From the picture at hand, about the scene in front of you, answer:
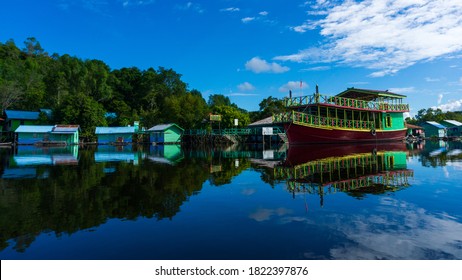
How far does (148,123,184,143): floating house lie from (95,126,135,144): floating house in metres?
3.72

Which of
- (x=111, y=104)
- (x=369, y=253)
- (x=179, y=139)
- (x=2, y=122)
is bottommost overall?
(x=369, y=253)

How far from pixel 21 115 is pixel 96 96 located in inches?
575

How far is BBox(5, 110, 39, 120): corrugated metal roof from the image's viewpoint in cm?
4600

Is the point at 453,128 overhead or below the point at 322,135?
overhead

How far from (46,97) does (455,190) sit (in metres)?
64.9

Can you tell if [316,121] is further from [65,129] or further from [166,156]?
[65,129]

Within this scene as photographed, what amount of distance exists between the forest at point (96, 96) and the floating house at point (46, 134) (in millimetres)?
2683

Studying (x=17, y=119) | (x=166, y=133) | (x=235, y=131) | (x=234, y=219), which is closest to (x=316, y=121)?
(x=235, y=131)

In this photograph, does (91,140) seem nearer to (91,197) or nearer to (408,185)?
(91,197)

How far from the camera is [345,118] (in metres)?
30.3

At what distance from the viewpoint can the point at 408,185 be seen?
29.1 ft

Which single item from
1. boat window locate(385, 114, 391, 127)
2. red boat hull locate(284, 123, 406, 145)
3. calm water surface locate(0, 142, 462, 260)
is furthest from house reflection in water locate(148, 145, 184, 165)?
boat window locate(385, 114, 391, 127)

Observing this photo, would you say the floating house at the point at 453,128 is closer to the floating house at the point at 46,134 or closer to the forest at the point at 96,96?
the forest at the point at 96,96

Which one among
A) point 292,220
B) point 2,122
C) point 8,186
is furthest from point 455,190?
point 2,122
